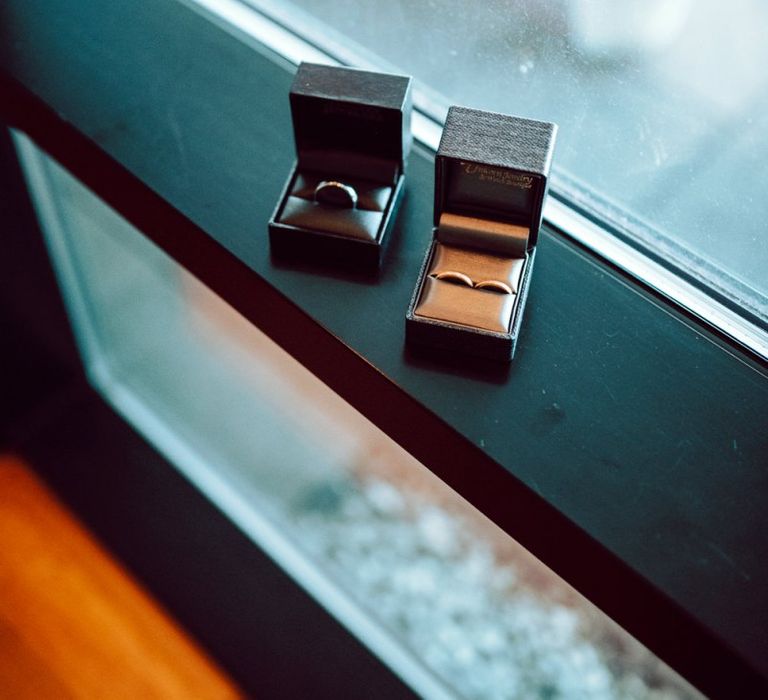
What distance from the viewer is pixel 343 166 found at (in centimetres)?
75

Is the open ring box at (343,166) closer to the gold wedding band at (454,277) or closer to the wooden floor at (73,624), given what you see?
the gold wedding band at (454,277)

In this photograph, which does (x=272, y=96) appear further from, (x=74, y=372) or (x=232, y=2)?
(x=74, y=372)

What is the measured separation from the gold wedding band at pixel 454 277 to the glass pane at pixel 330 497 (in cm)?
32

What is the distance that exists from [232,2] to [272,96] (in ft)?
0.48

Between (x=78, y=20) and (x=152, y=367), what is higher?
(x=78, y=20)

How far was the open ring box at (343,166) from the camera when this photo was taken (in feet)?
2.31

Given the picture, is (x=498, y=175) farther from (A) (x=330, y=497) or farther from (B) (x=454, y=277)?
(A) (x=330, y=497)

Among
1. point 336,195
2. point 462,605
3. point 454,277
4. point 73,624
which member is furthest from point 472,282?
point 73,624

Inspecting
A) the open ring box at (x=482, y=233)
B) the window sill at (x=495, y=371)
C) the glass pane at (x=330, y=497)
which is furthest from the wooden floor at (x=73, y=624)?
the open ring box at (x=482, y=233)

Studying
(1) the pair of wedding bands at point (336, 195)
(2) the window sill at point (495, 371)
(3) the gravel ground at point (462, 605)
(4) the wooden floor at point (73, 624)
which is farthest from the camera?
(4) the wooden floor at point (73, 624)

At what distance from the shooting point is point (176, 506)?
1.39 metres

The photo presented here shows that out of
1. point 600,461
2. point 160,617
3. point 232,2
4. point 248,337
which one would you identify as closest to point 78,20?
point 232,2

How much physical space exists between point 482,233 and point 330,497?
24.3 inches

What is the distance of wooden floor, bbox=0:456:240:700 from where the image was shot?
4.26 feet
